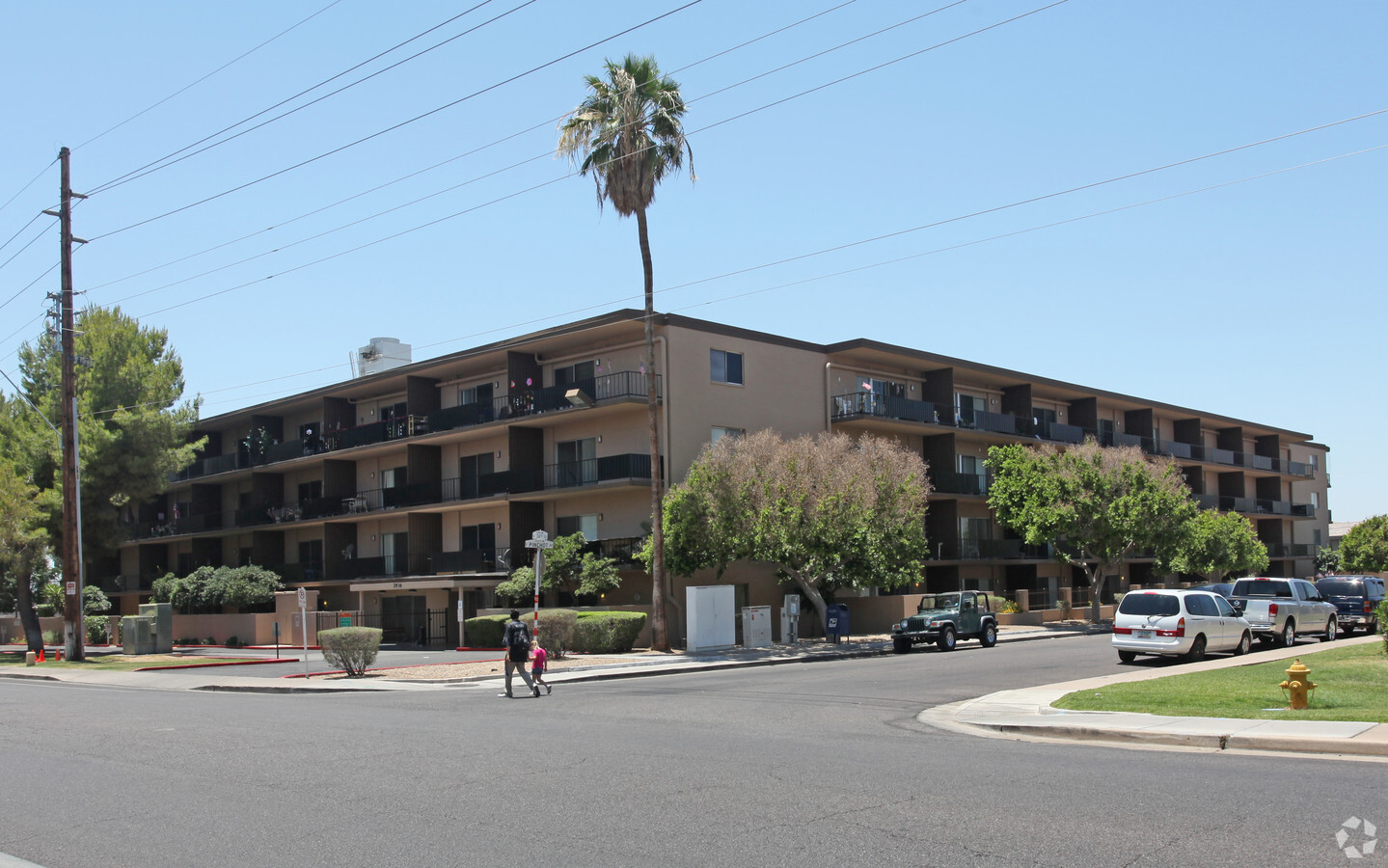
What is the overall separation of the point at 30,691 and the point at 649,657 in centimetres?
1491

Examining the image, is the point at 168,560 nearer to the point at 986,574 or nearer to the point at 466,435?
the point at 466,435

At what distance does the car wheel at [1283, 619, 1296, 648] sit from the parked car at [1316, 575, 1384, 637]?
4409 mm

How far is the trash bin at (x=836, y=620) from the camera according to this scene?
36125mm

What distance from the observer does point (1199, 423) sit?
2638 inches

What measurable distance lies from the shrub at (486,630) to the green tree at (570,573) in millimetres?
1691

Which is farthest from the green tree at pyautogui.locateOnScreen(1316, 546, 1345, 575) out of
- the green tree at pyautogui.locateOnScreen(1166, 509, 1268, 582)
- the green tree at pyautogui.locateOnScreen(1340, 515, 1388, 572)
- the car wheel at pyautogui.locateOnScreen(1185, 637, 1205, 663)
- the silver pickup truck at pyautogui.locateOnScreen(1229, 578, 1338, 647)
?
the car wheel at pyautogui.locateOnScreen(1185, 637, 1205, 663)

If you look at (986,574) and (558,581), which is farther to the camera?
(986,574)

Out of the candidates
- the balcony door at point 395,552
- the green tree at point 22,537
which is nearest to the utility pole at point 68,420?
the green tree at point 22,537

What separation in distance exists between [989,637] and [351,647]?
61.2ft

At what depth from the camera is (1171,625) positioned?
24.4 metres

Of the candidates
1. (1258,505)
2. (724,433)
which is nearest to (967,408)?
(724,433)

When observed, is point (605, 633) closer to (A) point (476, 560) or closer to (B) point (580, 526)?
(B) point (580, 526)

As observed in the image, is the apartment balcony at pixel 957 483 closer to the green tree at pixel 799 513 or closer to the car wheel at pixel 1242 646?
the green tree at pixel 799 513

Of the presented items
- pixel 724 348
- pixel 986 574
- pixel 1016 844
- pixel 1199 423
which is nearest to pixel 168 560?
pixel 724 348
